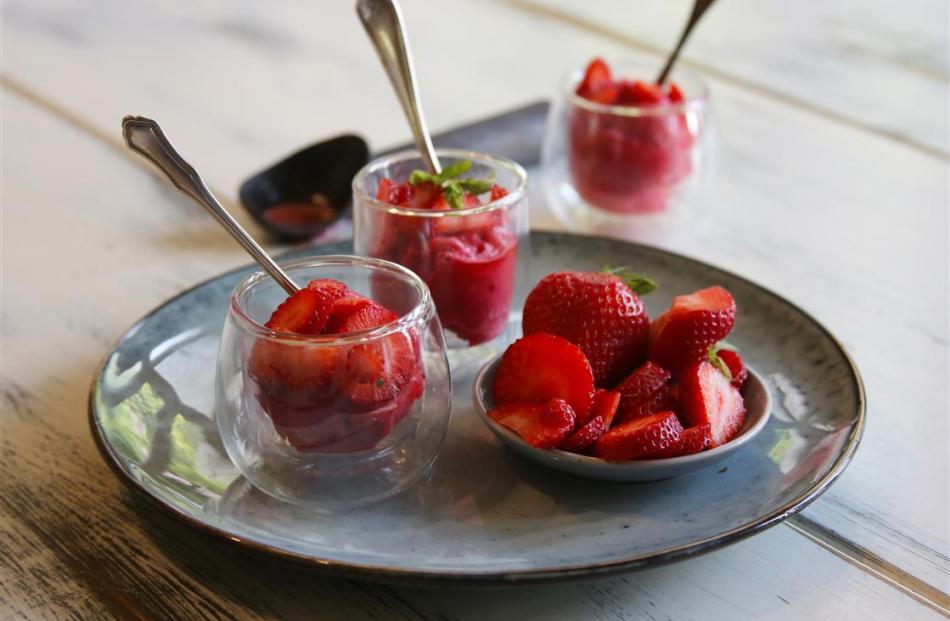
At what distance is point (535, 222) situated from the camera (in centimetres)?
129

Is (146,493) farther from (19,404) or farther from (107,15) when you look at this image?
(107,15)

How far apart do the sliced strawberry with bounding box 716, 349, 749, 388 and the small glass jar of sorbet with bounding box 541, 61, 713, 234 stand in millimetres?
427

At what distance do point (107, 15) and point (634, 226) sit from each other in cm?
115

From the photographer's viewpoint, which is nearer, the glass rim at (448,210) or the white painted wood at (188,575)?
the white painted wood at (188,575)

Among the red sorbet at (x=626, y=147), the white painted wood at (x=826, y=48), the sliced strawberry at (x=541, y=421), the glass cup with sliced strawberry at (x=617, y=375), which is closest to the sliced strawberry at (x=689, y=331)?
the glass cup with sliced strawberry at (x=617, y=375)

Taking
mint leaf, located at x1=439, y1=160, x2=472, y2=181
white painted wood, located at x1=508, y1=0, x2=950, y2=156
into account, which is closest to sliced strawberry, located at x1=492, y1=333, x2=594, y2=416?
mint leaf, located at x1=439, y1=160, x2=472, y2=181

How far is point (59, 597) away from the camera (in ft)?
2.36

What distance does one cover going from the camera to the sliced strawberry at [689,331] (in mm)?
831

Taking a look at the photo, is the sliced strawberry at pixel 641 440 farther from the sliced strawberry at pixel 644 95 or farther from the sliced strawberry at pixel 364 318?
the sliced strawberry at pixel 644 95

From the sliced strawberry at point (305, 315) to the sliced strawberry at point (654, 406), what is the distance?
0.70 feet

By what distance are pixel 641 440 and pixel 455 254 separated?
10.4 inches

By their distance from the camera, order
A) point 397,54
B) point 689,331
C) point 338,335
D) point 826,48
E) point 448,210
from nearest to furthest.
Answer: point 338,335, point 689,331, point 448,210, point 397,54, point 826,48

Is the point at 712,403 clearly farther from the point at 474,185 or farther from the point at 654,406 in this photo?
the point at 474,185

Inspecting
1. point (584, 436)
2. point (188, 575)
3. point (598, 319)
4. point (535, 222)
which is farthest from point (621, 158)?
point (188, 575)
